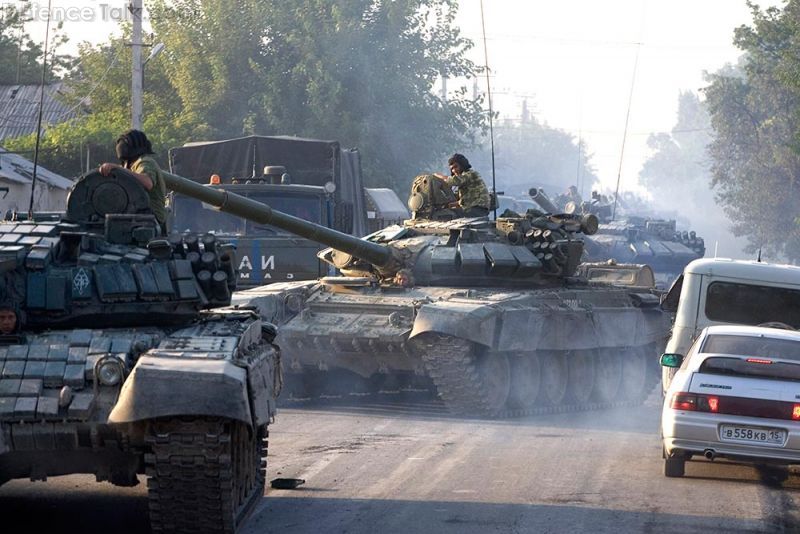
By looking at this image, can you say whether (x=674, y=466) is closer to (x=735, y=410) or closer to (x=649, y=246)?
(x=735, y=410)

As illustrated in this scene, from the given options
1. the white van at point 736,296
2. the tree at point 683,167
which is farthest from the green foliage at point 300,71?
the tree at point 683,167

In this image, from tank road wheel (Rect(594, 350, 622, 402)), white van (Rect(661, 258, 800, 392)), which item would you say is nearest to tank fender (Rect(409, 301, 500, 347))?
white van (Rect(661, 258, 800, 392))

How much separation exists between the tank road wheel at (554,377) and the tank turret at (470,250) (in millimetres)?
819

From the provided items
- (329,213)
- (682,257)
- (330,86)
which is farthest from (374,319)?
(330,86)

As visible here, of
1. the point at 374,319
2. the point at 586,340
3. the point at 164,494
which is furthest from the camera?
the point at 586,340

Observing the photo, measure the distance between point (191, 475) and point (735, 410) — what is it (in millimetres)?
4248

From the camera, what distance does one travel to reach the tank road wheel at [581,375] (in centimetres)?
1741

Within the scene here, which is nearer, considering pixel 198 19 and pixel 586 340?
pixel 586 340

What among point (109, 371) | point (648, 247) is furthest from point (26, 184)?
point (109, 371)

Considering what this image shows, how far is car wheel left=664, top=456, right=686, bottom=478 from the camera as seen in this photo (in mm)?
11203

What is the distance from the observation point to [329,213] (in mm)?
20547

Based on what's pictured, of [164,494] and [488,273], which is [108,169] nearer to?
[164,494]

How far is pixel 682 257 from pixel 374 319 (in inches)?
795

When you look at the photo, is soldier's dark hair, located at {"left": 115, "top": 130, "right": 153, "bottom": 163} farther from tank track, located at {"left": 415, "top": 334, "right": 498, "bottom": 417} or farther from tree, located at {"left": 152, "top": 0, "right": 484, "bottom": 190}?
tree, located at {"left": 152, "top": 0, "right": 484, "bottom": 190}
